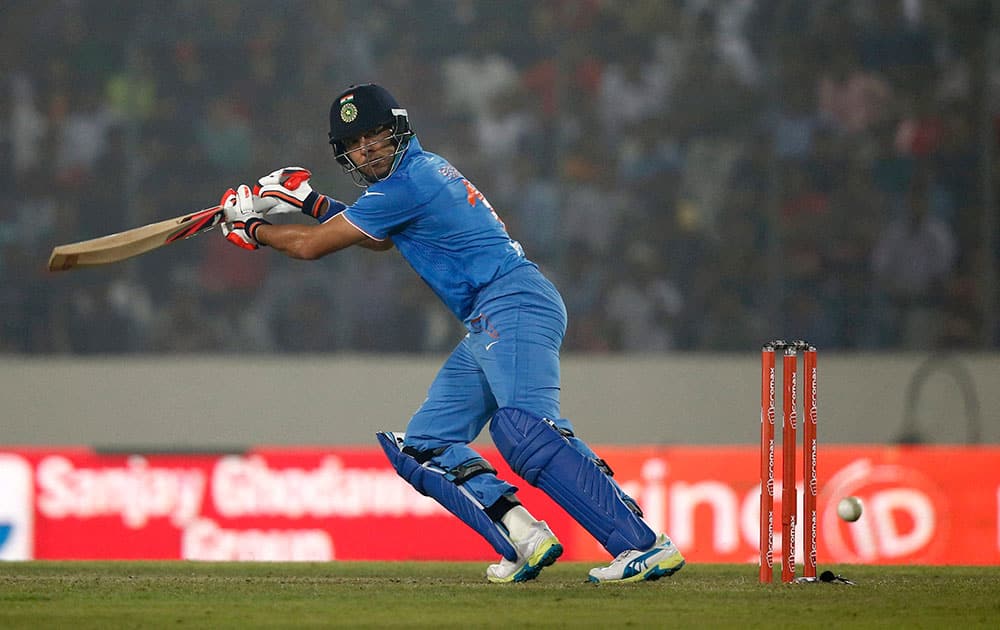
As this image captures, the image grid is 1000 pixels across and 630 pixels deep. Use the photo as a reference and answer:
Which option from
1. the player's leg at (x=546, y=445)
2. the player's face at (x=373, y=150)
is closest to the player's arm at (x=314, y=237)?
the player's face at (x=373, y=150)

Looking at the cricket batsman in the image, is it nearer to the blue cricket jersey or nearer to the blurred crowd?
the blue cricket jersey

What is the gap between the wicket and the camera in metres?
5.10

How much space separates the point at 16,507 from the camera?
31.3ft

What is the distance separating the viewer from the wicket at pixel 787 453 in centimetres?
510

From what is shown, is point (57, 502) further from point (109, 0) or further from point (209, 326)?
point (109, 0)

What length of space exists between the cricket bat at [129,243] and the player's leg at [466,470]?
101 cm

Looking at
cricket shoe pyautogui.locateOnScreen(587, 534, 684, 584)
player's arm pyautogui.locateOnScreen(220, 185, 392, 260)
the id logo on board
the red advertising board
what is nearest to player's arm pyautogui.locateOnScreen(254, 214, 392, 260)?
→ player's arm pyautogui.locateOnScreen(220, 185, 392, 260)

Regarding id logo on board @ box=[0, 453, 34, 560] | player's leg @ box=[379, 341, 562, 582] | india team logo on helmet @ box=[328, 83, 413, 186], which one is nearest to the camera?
player's leg @ box=[379, 341, 562, 582]

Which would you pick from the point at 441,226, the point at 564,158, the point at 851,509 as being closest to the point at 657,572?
the point at 851,509

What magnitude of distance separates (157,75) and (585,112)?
3041 mm

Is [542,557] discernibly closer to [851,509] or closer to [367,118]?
[851,509]

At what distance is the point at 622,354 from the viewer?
11234 millimetres

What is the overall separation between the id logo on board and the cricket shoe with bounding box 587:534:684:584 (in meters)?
5.44

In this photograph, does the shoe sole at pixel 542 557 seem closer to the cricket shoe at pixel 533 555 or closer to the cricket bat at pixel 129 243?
the cricket shoe at pixel 533 555
